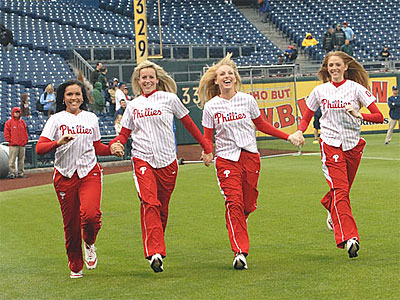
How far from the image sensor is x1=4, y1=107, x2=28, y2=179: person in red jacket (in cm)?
2155

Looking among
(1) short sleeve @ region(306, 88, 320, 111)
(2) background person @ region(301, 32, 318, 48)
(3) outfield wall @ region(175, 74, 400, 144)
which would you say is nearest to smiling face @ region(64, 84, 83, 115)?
(1) short sleeve @ region(306, 88, 320, 111)

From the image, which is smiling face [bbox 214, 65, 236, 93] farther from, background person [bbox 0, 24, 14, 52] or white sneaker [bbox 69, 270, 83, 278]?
background person [bbox 0, 24, 14, 52]

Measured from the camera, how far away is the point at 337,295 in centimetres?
598

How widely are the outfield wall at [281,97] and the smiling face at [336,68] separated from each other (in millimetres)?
16183

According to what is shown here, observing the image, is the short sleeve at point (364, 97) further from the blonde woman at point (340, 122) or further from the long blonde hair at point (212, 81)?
the long blonde hair at point (212, 81)

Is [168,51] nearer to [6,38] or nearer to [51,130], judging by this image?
[6,38]

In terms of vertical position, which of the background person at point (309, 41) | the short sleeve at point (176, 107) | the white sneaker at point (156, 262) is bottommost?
the white sneaker at point (156, 262)

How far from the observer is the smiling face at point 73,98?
757 centimetres

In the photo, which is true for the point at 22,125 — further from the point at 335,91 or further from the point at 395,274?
the point at 395,274

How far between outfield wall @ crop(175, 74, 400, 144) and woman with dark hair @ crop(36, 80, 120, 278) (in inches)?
693

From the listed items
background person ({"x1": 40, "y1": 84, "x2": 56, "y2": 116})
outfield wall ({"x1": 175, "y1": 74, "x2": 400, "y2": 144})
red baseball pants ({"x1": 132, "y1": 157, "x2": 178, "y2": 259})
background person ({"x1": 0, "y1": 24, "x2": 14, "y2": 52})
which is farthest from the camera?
background person ({"x1": 0, "y1": 24, "x2": 14, "y2": 52})

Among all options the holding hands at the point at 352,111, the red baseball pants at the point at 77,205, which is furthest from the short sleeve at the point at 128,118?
the holding hands at the point at 352,111

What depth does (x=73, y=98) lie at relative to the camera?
7566mm

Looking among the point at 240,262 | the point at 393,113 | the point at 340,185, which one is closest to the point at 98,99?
the point at 393,113
